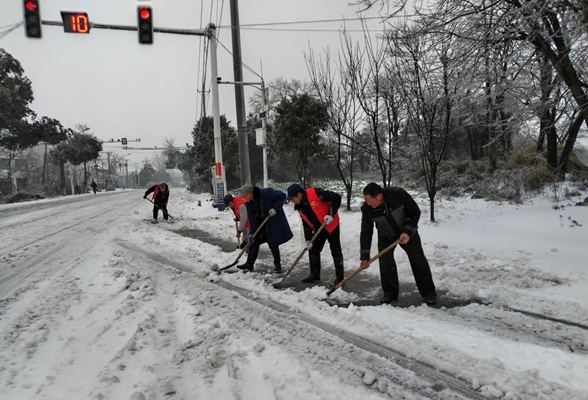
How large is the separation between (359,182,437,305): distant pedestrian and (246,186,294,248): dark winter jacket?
179 centimetres

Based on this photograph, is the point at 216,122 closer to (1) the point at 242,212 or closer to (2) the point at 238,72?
(2) the point at 238,72

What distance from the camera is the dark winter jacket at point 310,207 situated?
4598mm

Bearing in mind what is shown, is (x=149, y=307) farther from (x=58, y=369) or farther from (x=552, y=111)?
(x=552, y=111)

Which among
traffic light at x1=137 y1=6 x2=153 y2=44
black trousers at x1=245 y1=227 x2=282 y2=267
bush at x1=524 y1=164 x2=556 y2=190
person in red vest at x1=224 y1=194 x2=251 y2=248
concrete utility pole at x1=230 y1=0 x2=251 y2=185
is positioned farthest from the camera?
concrete utility pole at x1=230 y1=0 x2=251 y2=185

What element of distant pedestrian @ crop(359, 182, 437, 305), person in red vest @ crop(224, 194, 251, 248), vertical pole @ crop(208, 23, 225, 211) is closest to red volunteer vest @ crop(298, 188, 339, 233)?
distant pedestrian @ crop(359, 182, 437, 305)

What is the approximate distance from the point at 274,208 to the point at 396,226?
2126 millimetres

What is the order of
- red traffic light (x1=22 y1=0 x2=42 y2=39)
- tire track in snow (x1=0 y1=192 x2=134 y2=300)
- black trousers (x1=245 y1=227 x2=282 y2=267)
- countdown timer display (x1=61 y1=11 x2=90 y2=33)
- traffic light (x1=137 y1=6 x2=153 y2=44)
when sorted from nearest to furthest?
tire track in snow (x1=0 y1=192 x2=134 y2=300), black trousers (x1=245 y1=227 x2=282 y2=267), red traffic light (x1=22 y1=0 x2=42 y2=39), countdown timer display (x1=61 y1=11 x2=90 y2=33), traffic light (x1=137 y1=6 x2=153 y2=44)

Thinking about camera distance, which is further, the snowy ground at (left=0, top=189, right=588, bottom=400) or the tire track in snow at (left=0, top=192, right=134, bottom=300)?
the tire track in snow at (left=0, top=192, right=134, bottom=300)

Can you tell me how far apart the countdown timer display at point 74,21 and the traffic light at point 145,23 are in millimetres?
1220

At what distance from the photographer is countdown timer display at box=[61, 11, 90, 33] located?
26.3 ft

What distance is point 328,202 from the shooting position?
464 cm

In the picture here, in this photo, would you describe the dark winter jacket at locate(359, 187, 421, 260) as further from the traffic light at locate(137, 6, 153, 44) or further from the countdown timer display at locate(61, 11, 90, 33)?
the countdown timer display at locate(61, 11, 90, 33)

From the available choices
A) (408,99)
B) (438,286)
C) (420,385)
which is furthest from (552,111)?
(420,385)

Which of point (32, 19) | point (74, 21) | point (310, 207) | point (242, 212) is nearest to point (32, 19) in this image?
point (32, 19)
